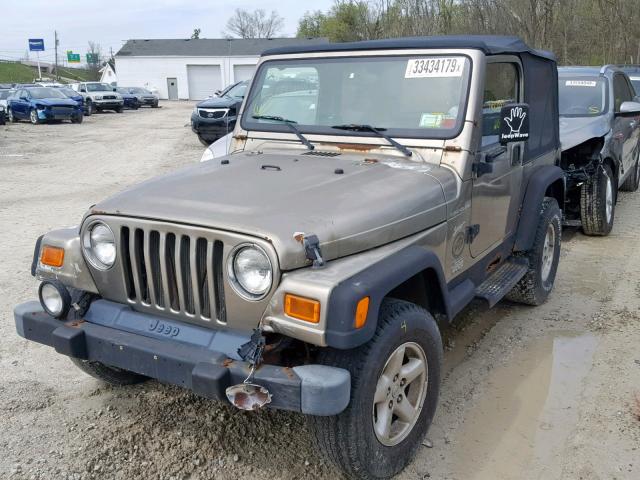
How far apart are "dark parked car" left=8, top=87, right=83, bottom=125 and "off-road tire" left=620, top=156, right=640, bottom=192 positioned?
69.9ft

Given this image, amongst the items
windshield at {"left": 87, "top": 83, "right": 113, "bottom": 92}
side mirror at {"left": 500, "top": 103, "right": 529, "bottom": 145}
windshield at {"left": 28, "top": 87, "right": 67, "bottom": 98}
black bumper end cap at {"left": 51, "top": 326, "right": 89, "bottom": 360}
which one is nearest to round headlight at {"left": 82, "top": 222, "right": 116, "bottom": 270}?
black bumper end cap at {"left": 51, "top": 326, "right": 89, "bottom": 360}

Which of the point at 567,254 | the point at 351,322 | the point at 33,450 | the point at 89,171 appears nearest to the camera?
the point at 351,322

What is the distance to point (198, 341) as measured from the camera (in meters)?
2.72

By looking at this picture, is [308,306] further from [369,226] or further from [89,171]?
[89,171]

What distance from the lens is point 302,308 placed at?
95.7 inches

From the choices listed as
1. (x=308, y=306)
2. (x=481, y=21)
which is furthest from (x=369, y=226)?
(x=481, y=21)

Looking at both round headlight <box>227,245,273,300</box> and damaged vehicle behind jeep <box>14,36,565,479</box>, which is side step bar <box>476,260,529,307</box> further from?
round headlight <box>227,245,273,300</box>

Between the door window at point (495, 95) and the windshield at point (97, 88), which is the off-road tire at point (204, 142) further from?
the windshield at point (97, 88)

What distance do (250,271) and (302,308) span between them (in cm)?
31

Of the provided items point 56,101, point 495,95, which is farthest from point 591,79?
point 56,101

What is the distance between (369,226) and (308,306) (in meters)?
0.59

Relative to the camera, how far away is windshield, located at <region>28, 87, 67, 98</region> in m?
24.9

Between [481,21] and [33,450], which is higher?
[481,21]

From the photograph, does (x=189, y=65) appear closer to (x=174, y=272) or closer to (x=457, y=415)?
(x=457, y=415)
